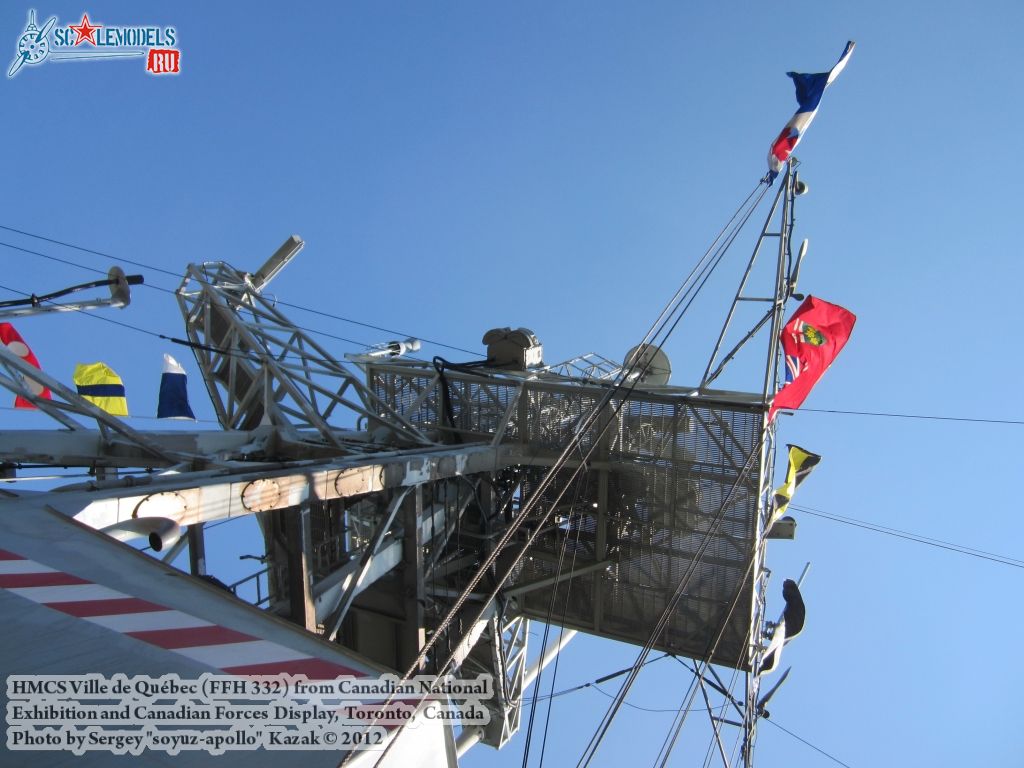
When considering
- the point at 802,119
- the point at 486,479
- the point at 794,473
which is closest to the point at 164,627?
the point at 486,479

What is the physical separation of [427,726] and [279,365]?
9.33 metres

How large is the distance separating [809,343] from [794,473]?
2.57m

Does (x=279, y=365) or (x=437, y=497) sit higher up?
(x=279, y=365)

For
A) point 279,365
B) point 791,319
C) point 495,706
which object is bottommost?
point 495,706

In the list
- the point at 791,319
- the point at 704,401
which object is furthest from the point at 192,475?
the point at 791,319

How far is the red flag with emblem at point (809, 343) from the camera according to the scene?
11.2 metres

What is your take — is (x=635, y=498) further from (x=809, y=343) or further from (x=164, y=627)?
(x=164, y=627)

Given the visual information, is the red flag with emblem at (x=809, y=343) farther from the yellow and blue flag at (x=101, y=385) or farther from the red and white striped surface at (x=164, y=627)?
the yellow and blue flag at (x=101, y=385)

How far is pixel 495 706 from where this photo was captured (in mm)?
14953

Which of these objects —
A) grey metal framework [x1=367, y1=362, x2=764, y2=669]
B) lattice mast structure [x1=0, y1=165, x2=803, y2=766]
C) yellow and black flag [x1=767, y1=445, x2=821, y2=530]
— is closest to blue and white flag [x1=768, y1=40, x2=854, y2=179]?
lattice mast structure [x1=0, y1=165, x2=803, y2=766]

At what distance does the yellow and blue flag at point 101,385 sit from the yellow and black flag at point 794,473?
12.5 meters

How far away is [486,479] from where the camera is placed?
12500mm

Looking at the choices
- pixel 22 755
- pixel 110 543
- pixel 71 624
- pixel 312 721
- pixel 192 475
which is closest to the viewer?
pixel 22 755

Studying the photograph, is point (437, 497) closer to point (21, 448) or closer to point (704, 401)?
point (704, 401)
